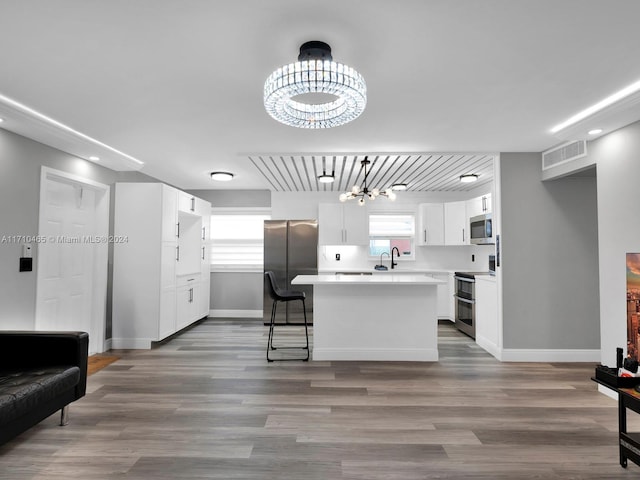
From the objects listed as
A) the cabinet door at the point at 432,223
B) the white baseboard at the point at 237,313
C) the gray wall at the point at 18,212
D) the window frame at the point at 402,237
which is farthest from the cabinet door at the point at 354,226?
the gray wall at the point at 18,212

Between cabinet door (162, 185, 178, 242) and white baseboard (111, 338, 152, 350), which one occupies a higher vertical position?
cabinet door (162, 185, 178, 242)

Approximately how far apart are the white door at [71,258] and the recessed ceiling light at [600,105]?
4981 millimetres

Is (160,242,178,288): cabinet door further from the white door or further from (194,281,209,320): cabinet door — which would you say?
(194,281,209,320): cabinet door

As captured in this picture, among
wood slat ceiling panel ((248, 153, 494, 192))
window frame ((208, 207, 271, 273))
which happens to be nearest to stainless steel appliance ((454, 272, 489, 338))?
wood slat ceiling panel ((248, 153, 494, 192))

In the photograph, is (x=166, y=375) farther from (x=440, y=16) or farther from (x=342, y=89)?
(x=440, y=16)

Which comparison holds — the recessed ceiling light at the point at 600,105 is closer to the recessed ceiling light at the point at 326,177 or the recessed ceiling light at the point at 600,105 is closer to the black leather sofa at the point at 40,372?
the recessed ceiling light at the point at 326,177

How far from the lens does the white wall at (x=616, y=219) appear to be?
317 cm

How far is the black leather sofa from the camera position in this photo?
2.34 metres

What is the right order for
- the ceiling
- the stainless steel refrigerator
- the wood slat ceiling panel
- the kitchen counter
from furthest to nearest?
the kitchen counter, the stainless steel refrigerator, the wood slat ceiling panel, the ceiling

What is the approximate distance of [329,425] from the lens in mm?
2762

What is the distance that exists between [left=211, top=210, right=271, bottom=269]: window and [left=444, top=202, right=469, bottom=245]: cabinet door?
328cm

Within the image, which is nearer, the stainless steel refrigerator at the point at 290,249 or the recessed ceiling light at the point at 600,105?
the recessed ceiling light at the point at 600,105

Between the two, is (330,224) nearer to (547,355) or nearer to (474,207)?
(474,207)

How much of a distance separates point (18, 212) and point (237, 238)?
3.99 m
